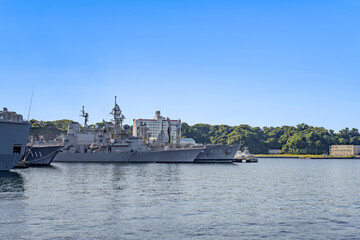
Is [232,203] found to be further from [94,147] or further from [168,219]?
[94,147]

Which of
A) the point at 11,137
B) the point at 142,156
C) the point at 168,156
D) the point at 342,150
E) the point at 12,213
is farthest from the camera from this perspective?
the point at 342,150

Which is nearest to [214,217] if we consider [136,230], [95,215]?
[136,230]

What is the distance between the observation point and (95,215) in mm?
20891

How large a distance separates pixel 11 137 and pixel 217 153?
189ft

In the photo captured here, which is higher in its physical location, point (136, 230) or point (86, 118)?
point (86, 118)

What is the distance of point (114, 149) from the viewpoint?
89.0 m

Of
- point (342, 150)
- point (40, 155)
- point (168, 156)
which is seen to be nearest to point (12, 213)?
point (40, 155)

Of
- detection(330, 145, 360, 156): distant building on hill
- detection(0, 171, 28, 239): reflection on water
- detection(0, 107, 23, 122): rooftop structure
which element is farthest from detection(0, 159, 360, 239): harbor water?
detection(330, 145, 360, 156): distant building on hill

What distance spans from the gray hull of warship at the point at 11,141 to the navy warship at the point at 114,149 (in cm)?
4135

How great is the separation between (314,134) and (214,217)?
186 metres

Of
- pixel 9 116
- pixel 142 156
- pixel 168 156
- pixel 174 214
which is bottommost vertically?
pixel 174 214

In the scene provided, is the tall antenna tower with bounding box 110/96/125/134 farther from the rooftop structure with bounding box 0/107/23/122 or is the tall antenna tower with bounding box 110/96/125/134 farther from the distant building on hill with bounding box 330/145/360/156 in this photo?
the distant building on hill with bounding box 330/145/360/156

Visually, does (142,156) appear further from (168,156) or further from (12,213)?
(12,213)

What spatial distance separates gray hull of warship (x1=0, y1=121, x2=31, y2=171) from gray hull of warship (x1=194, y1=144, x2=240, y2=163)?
54.1m
